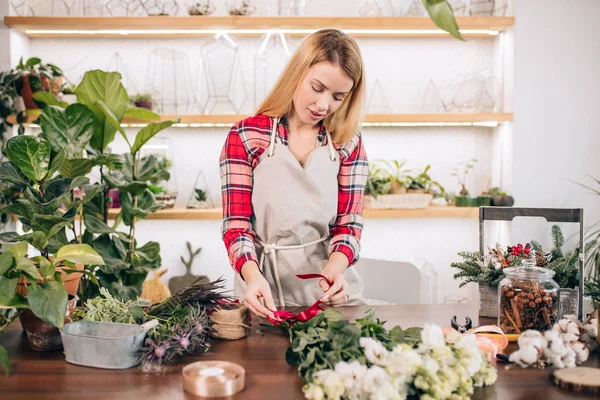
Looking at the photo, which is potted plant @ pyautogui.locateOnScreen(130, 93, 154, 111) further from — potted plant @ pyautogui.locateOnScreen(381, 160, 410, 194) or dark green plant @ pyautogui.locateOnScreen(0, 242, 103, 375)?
dark green plant @ pyautogui.locateOnScreen(0, 242, 103, 375)

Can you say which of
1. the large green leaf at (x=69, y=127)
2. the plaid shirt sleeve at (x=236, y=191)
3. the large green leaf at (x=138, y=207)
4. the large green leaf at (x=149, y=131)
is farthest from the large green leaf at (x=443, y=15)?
the large green leaf at (x=138, y=207)

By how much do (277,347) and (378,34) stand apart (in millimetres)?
2447

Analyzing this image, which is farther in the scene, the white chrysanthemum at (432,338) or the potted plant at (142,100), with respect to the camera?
the potted plant at (142,100)

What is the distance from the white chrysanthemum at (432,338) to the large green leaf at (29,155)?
3.05ft

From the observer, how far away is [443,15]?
67 cm

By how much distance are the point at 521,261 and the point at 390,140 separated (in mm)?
2056

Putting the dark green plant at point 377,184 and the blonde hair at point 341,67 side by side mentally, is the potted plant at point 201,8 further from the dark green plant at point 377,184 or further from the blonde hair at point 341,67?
the blonde hair at point 341,67

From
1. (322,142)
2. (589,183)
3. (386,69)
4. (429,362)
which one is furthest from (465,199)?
(429,362)

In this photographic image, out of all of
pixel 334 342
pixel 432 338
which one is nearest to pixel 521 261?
pixel 432 338

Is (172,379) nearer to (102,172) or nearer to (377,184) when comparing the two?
(102,172)

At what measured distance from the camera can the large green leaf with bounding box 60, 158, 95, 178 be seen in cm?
209

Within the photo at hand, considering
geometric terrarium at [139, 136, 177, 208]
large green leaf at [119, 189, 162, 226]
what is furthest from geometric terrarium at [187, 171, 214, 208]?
large green leaf at [119, 189, 162, 226]

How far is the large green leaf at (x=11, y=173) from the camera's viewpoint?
141 centimetres

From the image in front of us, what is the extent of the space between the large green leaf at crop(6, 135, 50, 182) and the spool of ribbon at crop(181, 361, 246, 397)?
617 millimetres
